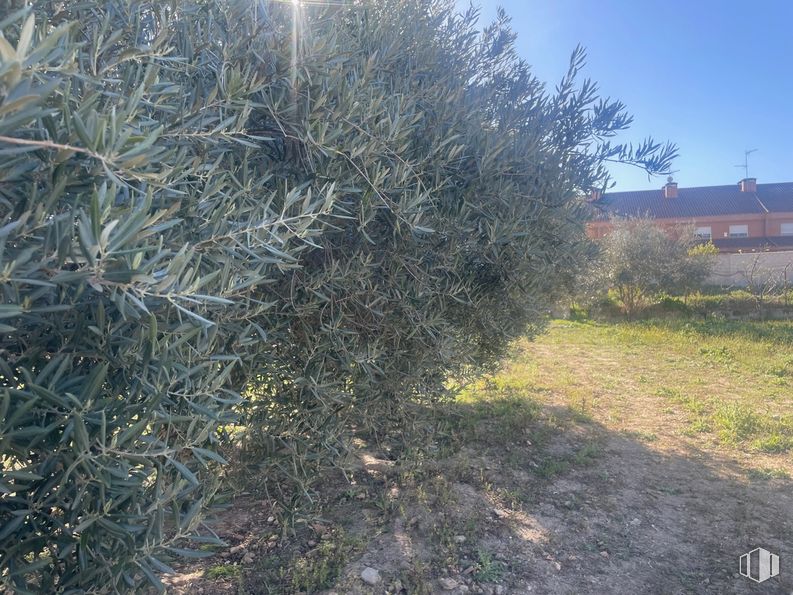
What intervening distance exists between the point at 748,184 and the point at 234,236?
39.2 metres

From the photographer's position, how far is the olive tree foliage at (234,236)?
1299 mm

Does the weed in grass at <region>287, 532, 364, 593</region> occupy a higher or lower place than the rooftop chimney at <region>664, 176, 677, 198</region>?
lower

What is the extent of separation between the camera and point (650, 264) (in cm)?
1573

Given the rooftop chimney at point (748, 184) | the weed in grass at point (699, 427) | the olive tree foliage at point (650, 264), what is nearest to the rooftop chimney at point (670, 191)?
the rooftop chimney at point (748, 184)

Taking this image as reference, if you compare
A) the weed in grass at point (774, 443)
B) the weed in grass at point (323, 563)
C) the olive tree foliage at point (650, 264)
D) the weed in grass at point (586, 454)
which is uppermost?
the olive tree foliage at point (650, 264)

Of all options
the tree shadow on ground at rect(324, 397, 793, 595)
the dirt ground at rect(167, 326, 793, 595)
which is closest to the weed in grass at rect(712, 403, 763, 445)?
the dirt ground at rect(167, 326, 793, 595)

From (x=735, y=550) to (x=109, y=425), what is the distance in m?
4.10

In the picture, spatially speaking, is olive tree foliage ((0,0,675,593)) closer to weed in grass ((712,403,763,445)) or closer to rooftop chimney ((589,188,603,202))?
rooftop chimney ((589,188,603,202))

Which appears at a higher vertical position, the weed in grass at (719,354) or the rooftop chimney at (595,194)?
the rooftop chimney at (595,194)

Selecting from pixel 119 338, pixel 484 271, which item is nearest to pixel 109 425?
pixel 119 338

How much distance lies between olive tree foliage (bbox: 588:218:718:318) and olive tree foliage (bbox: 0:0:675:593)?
1293 cm

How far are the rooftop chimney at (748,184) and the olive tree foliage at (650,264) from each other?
20816mm

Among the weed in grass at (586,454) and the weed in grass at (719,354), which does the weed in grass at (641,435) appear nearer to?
the weed in grass at (586,454)

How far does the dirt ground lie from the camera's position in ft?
10.5
